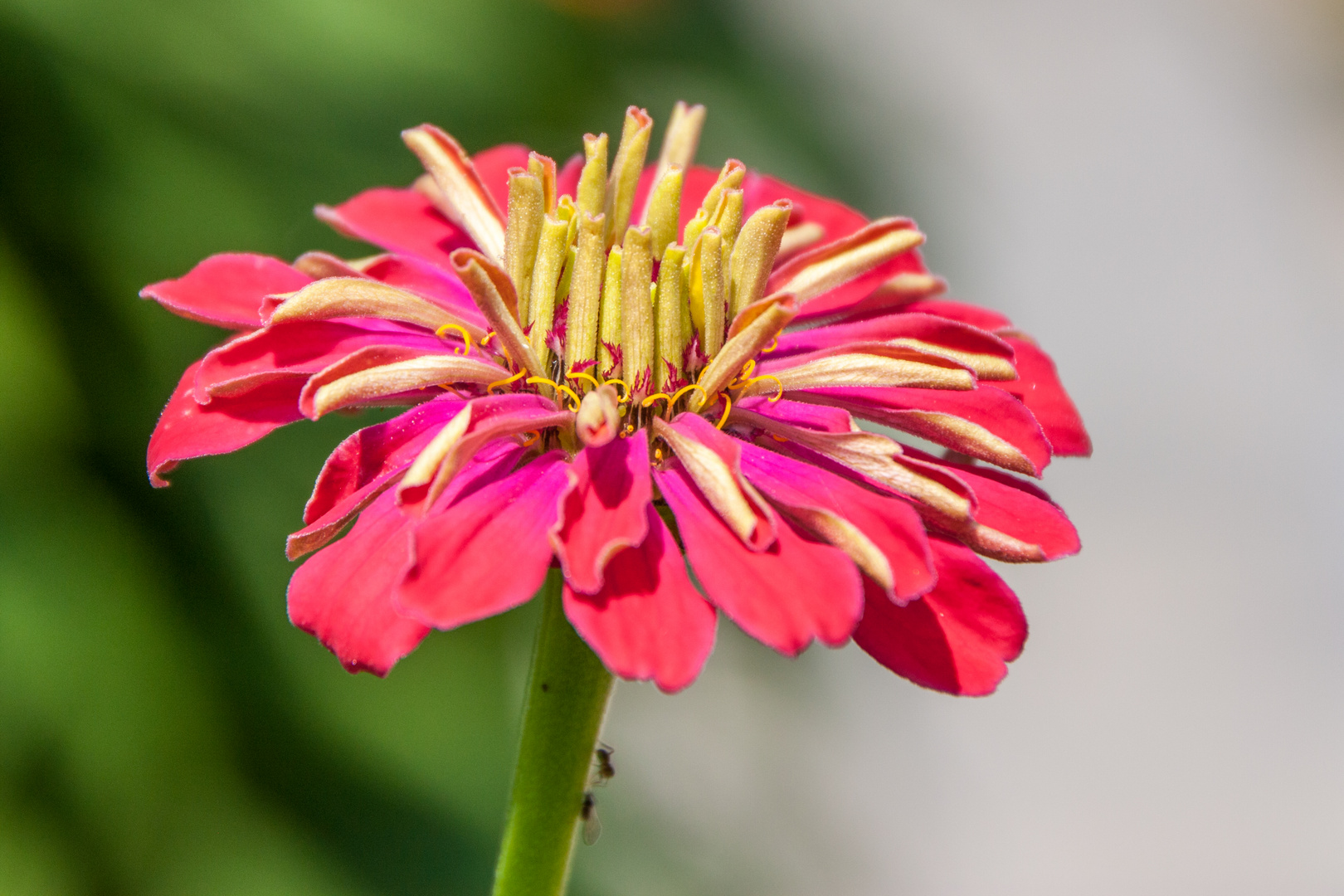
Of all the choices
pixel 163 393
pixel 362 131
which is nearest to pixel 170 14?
pixel 362 131

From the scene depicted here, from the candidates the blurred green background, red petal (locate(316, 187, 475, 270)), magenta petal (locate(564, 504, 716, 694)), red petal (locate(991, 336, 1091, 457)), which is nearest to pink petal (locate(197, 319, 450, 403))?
red petal (locate(316, 187, 475, 270))

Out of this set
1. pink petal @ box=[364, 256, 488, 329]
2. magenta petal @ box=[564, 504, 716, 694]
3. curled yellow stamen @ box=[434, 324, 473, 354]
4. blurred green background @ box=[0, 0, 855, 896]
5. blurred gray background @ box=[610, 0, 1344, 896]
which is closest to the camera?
magenta petal @ box=[564, 504, 716, 694]

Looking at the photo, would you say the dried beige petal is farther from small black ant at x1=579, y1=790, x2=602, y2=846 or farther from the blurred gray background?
the blurred gray background

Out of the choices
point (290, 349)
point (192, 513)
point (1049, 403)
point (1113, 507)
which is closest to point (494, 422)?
point (290, 349)

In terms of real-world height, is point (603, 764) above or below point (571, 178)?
below

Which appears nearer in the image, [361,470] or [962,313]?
[361,470]

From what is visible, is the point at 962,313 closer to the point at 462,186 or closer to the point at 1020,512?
the point at 1020,512
